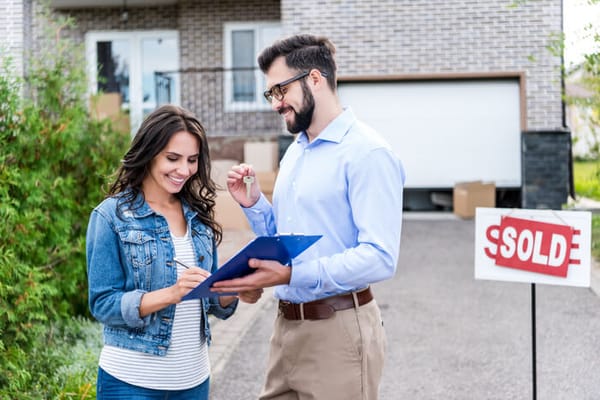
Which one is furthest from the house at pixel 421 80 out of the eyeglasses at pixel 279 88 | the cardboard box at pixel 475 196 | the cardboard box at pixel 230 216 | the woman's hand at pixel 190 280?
the woman's hand at pixel 190 280

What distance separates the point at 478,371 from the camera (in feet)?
18.5

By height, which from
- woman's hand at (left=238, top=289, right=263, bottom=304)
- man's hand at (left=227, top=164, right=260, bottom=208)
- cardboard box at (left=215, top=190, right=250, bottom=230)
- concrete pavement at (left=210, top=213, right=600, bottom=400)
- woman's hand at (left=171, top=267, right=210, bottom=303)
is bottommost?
concrete pavement at (left=210, top=213, right=600, bottom=400)

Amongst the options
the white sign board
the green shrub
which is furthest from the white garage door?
the white sign board

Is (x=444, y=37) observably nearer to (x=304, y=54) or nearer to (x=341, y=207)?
(x=304, y=54)

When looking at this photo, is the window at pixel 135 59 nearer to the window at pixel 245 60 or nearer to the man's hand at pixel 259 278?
the window at pixel 245 60

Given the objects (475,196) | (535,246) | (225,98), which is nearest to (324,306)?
(535,246)

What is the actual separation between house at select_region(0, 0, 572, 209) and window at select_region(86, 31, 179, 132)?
0.43 meters

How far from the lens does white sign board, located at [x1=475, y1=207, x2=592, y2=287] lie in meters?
4.05

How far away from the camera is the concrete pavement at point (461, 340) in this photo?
5.33 metres

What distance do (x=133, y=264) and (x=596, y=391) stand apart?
387 centimetres

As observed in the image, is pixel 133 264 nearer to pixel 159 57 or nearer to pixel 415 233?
pixel 415 233

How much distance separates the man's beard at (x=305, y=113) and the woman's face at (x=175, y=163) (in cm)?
36

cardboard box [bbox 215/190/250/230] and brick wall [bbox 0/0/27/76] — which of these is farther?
cardboard box [bbox 215/190/250/230]

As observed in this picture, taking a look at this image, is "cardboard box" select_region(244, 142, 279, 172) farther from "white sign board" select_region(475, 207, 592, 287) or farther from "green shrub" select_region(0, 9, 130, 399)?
"white sign board" select_region(475, 207, 592, 287)
